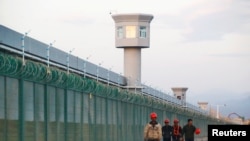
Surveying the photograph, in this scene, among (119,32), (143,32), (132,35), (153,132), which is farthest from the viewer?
(119,32)

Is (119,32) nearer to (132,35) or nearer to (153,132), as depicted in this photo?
(132,35)

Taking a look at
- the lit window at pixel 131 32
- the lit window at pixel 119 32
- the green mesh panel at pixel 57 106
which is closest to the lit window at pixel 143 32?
the lit window at pixel 131 32

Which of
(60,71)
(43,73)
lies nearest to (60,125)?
(60,71)

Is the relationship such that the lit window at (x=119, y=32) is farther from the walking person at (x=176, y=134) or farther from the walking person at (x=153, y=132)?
the walking person at (x=153, y=132)

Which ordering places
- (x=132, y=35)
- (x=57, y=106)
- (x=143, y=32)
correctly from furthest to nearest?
1. (x=143, y=32)
2. (x=132, y=35)
3. (x=57, y=106)

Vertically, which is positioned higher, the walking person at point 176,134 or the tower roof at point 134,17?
the tower roof at point 134,17

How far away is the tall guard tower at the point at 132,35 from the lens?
322ft

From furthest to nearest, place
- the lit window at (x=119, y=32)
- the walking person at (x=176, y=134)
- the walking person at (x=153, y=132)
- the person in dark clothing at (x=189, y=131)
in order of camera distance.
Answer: the lit window at (x=119, y=32) → the walking person at (x=176, y=134) → the person in dark clothing at (x=189, y=131) → the walking person at (x=153, y=132)

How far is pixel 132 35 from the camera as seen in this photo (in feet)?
334

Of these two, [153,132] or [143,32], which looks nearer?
[153,132]

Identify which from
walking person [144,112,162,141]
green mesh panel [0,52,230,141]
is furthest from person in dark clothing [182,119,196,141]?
walking person [144,112,162,141]

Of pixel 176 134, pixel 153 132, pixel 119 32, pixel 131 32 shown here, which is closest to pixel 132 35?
pixel 131 32

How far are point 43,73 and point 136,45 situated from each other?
71.9 meters

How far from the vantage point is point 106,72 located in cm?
4444
